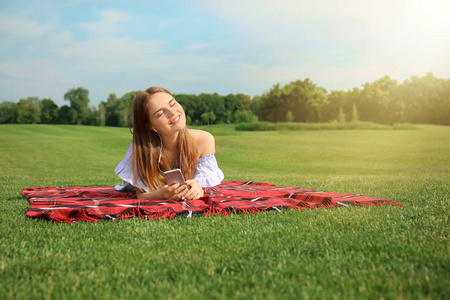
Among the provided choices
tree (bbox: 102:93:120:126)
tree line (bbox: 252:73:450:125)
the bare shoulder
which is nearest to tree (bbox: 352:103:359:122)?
tree line (bbox: 252:73:450:125)

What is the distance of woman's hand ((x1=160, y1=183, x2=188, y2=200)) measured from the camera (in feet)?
10.6

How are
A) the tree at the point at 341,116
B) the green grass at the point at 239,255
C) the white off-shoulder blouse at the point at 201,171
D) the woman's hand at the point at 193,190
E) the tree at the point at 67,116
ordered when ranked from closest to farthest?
the green grass at the point at 239,255 < the woman's hand at the point at 193,190 < the white off-shoulder blouse at the point at 201,171 < the tree at the point at 341,116 < the tree at the point at 67,116

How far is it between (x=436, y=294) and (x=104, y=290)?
1.41 metres

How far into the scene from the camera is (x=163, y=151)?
365 cm

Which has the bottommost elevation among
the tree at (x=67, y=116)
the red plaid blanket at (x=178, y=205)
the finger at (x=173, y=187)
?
the red plaid blanket at (x=178, y=205)

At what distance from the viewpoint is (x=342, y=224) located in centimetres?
253

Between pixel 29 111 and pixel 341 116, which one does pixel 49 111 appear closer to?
pixel 29 111

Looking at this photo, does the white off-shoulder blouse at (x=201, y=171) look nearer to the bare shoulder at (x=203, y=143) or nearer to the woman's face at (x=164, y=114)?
the bare shoulder at (x=203, y=143)

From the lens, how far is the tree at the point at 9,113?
34219 mm

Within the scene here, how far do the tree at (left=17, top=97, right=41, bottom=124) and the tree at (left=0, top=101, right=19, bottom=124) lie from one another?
0.39 m

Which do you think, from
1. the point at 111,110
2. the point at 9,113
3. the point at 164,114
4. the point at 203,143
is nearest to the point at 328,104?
the point at 111,110

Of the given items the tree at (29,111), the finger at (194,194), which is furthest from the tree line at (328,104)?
the finger at (194,194)

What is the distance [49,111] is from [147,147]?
1548 inches

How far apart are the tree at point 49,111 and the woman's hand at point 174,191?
38.5m
